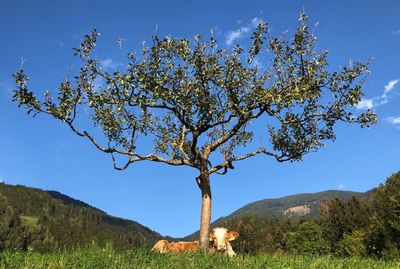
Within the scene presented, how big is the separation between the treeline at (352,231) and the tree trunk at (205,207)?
188cm

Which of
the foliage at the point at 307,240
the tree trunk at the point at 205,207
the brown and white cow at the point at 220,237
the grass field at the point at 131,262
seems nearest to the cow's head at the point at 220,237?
the brown and white cow at the point at 220,237

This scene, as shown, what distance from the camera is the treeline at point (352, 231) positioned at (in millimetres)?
45875

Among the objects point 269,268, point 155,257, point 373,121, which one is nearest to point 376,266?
point 269,268

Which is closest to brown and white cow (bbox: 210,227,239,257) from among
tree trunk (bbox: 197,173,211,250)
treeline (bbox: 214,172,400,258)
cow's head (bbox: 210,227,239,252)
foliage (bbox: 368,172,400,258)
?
cow's head (bbox: 210,227,239,252)

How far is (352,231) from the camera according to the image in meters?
95.2

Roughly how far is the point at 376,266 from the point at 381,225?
3547cm

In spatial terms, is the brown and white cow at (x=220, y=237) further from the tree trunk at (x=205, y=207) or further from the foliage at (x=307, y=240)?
the foliage at (x=307, y=240)

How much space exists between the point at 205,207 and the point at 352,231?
7738 centimetres

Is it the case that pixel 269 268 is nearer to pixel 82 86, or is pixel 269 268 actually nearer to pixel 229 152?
pixel 82 86

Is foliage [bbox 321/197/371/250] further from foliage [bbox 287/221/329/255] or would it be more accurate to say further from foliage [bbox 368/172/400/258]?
foliage [bbox 368/172/400/258]

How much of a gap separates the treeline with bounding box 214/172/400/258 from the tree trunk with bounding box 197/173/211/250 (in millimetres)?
1877

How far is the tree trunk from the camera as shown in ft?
82.3

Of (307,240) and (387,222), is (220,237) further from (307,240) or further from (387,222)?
(307,240)

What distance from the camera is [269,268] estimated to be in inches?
476
